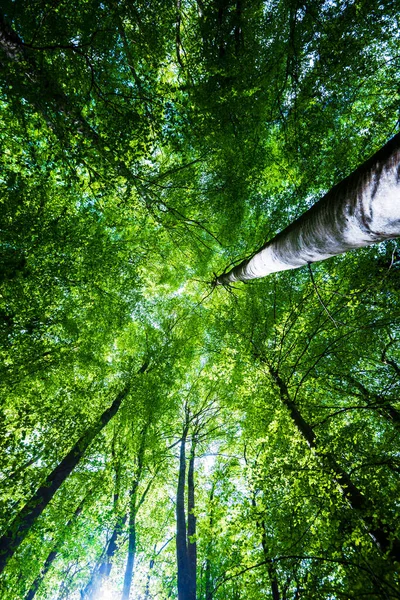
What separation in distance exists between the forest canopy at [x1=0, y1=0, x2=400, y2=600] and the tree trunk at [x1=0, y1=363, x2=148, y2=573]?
0.06m

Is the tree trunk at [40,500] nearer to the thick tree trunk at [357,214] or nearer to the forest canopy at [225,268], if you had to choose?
the forest canopy at [225,268]

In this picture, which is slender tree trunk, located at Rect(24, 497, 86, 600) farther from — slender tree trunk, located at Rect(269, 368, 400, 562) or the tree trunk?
slender tree trunk, located at Rect(269, 368, 400, 562)

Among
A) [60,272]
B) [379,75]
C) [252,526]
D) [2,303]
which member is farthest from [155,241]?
[252,526]

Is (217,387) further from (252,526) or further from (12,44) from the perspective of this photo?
(12,44)

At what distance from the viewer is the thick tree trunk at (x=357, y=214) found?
44.2 inches

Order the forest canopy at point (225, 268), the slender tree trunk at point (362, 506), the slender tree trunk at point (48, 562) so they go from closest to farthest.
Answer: the slender tree trunk at point (362, 506) < the forest canopy at point (225, 268) < the slender tree trunk at point (48, 562)

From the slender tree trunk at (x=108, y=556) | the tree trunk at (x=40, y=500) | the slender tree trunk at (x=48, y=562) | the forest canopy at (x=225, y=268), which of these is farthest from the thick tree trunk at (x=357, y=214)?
the slender tree trunk at (x=108, y=556)

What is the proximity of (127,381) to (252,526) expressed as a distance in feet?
21.7

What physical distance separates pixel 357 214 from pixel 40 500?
6.57m

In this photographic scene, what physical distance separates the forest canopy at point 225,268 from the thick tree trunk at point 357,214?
68 cm

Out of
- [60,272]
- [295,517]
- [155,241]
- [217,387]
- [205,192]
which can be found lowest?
[295,517]

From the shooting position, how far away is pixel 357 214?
1.35m

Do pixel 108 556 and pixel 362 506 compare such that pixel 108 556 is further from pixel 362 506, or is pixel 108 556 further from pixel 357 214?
pixel 357 214

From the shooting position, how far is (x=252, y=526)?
12.3 ft
